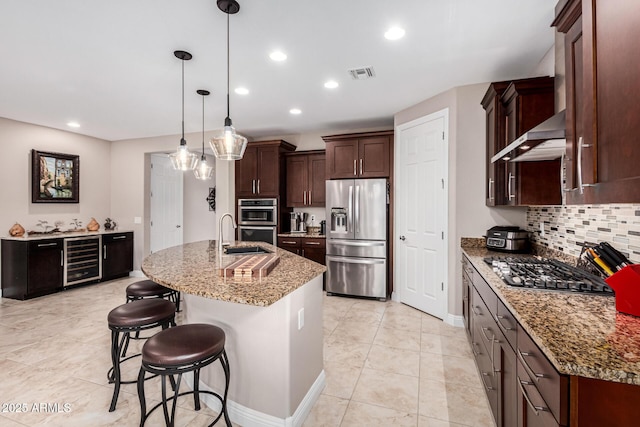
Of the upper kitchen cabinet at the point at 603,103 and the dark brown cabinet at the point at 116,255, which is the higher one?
the upper kitchen cabinet at the point at 603,103

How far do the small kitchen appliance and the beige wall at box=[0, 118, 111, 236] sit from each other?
21.6 feet

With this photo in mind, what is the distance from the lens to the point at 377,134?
4426 millimetres

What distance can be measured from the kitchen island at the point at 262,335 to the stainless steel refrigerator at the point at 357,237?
2.39 metres

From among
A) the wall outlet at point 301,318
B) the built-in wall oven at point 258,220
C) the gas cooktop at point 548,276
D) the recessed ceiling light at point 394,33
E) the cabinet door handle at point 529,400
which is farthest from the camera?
the built-in wall oven at point 258,220

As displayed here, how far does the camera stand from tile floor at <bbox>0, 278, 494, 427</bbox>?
1.96 meters

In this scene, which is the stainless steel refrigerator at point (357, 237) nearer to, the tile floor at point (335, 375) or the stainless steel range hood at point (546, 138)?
the tile floor at point (335, 375)

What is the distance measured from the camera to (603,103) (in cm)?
108

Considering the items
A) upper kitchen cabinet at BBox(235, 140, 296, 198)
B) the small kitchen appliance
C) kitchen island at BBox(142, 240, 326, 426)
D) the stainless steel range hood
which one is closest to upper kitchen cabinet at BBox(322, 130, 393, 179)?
upper kitchen cabinet at BBox(235, 140, 296, 198)

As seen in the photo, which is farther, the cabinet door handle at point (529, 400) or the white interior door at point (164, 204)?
the white interior door at point (164, 204)

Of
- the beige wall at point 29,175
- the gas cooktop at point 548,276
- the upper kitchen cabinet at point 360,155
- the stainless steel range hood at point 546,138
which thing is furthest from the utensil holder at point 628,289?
the beige wall at point 29,175

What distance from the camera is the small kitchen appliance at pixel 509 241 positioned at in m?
2.86

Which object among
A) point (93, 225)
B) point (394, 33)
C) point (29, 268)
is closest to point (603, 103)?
point (394, 33)

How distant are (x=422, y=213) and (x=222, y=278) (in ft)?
9.17

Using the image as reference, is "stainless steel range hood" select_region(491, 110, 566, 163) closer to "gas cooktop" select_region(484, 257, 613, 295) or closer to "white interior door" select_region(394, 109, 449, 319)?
"gas cooktop" select_region(484, 257, 613, 295)
